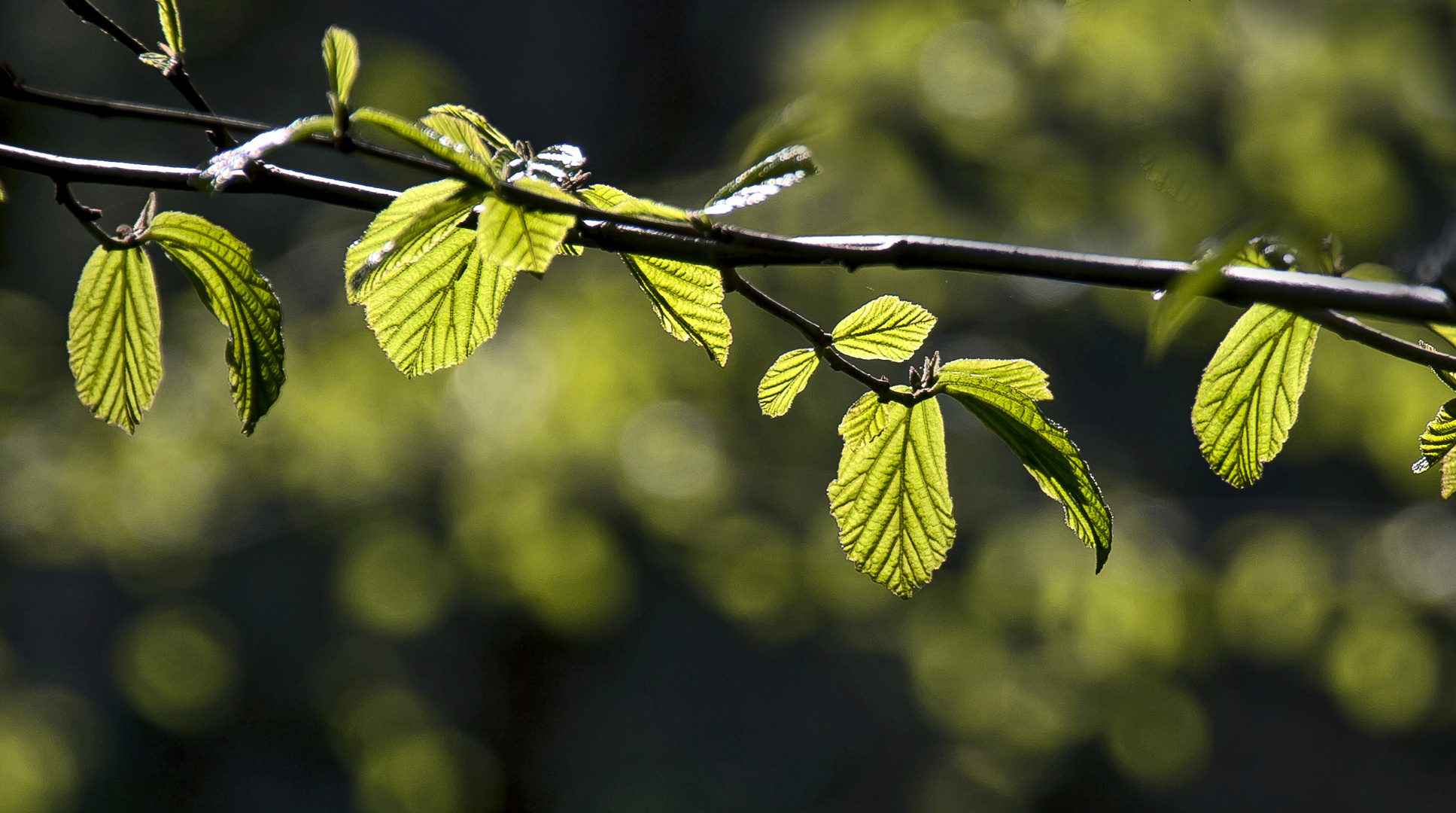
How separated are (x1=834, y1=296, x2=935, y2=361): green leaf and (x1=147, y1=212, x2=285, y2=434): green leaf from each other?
395 millimetres

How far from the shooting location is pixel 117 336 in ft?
2.40

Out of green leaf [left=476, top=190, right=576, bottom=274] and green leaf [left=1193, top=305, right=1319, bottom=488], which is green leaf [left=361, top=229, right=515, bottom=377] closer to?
green leaf [left=476, top=190, right=576, bottom=274]

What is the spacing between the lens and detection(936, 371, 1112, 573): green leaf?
1.98 feet

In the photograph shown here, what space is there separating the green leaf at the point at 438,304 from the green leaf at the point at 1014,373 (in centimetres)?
Answer: 30

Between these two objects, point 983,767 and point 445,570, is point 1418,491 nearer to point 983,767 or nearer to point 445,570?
point 983,767

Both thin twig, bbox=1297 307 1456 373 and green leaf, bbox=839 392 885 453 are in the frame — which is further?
green leaf, bbox=839 392 885 453

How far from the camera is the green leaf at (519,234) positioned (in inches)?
18.7

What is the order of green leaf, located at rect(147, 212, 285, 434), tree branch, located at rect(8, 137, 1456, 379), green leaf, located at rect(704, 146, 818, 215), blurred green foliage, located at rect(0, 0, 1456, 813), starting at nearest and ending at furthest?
1. tree branch, located at rect(8, 137, 1456, 379)
2. green leaf, located at rect(704, 146, 818, 215)
3. green leaf, located at rect(147, 212, 285, 434)
4. blurred green foliage, located at rect(0, 0, 1456, 813)

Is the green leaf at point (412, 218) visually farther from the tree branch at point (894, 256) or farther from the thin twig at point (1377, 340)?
the thin twig at point (1377, 340)

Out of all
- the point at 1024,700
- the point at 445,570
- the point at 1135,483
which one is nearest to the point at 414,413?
the point at 445,570

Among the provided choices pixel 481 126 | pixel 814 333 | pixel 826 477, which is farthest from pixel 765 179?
pixel 826 477

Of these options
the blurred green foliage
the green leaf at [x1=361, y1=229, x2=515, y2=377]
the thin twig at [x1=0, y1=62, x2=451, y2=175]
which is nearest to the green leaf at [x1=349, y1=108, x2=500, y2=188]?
the thin twig at [x1=0, y1=62, x2=451, y2=175]

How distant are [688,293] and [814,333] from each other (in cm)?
10

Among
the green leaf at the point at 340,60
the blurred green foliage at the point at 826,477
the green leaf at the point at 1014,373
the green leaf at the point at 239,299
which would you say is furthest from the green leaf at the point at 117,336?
the blurred green foliage at the point at 826,477
